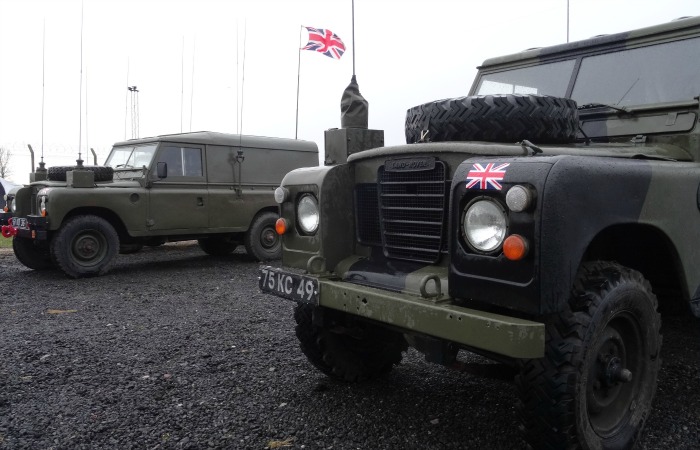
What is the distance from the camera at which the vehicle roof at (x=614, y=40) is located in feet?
11.6

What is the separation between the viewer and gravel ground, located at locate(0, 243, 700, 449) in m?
2.80

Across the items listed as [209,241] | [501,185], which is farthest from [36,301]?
[501,185]

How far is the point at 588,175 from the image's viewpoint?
2.14 m

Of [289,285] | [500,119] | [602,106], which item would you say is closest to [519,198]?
[500,119]

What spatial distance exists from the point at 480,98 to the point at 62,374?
10.2 ft

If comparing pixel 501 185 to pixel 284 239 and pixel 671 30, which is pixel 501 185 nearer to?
pixel 284 239

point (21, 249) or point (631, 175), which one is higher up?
point (631, 175)

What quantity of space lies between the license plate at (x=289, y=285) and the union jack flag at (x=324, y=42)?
868cm

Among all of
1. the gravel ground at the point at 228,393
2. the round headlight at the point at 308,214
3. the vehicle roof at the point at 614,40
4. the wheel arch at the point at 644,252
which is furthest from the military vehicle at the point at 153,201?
the wheel arch at the point at 644,252

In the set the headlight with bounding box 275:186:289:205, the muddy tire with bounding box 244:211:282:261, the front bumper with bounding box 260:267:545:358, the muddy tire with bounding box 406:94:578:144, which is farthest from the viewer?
the muddy tire with bounding box 244:211:282:261

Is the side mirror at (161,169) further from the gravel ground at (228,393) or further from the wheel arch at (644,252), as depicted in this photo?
the wheel arch at (644,252)

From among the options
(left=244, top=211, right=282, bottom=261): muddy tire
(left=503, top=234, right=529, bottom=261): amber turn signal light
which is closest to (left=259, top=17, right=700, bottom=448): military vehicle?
(left=503, top=234, right=529, bottom=261): amber turn signal light

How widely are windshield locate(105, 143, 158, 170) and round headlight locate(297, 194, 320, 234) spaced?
5687mm

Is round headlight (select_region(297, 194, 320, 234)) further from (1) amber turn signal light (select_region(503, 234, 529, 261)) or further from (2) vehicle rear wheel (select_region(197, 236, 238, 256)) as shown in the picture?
(2) vehicle rear wheel (select_region(197, 236, 238, 256))
